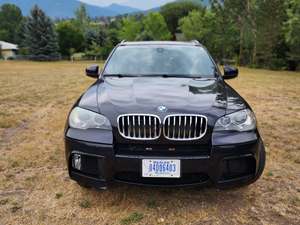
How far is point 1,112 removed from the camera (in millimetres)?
6586

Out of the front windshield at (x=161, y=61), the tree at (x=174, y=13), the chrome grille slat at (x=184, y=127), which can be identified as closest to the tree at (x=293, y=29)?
the front windshield at (x=161, y=61)

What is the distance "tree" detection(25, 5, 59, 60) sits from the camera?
41.4m

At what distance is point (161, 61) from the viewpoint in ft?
12.9

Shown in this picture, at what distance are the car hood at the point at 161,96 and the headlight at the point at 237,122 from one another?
70 mm

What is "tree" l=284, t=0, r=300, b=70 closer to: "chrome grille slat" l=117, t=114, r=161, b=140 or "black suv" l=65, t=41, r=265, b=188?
"black suv" l=65, t=41, r=265, b=188

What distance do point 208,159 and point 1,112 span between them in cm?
542

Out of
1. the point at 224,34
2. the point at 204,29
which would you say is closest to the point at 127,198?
the point at 224,34

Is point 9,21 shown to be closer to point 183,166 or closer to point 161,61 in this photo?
point 161,61

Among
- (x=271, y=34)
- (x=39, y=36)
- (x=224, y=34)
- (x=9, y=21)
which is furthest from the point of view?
(x=9, y=21)

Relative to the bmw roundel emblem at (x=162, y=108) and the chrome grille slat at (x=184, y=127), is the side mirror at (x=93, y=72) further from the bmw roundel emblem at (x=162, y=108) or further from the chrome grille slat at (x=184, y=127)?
the chrome grille slat at (x=184, y=127)

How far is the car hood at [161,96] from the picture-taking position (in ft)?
8.54

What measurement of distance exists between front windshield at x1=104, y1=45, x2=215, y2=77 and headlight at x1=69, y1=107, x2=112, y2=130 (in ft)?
3.48

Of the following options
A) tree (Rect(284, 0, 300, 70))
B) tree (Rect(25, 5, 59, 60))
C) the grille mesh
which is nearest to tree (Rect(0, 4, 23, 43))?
tree (Rect(25, 5, 59, 60))

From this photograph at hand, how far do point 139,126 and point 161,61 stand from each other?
1.60m
